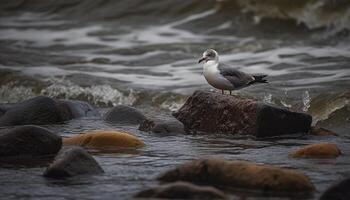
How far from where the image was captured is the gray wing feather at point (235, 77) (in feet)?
26.8

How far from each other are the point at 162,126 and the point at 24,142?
1.80 metres

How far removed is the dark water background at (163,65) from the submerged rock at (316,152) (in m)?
0.11

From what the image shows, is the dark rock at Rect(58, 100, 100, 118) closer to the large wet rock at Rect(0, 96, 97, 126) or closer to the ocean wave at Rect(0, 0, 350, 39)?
the large wet rock at Rect(0, 96, 97, 126)

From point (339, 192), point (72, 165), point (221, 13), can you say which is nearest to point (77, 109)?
point (72, 165)

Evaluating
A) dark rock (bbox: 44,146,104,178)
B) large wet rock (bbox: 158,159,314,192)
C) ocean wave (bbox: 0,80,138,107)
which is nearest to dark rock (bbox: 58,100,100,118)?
ocean wave (bbox: 0,80,138,107)

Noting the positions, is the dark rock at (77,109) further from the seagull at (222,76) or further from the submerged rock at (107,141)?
the submerged rock at (107,141)

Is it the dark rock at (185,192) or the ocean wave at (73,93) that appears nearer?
the dark rock at (185,192)

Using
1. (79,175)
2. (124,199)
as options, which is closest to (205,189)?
(124,199)

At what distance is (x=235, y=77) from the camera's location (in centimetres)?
823

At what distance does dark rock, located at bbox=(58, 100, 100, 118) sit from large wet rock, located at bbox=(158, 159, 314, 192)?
3.79 m

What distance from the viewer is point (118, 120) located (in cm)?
852

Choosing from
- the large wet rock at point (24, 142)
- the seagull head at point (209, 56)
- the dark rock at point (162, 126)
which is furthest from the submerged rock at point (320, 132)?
the large wet rock at point (24, 142)

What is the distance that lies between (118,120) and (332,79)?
316 cm

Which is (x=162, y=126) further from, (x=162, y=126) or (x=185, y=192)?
(x=185, y=192)
